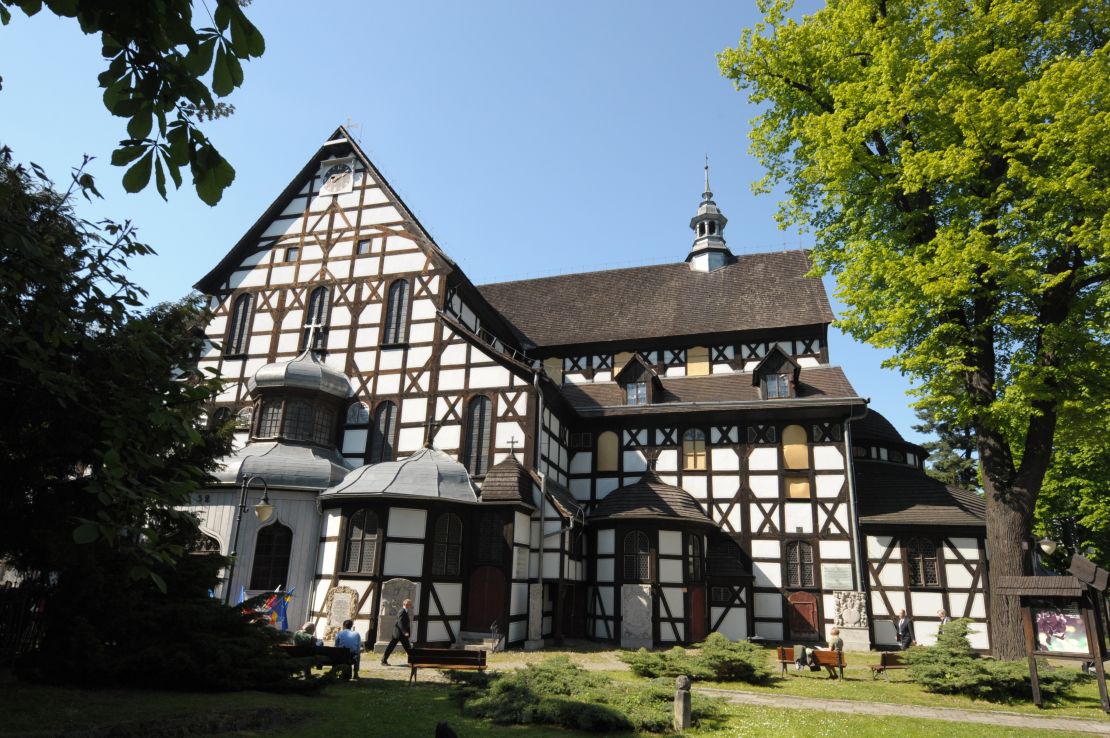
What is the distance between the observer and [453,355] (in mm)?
23734

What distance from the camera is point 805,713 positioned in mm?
11500

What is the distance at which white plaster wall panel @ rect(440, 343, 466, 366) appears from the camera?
23641mm

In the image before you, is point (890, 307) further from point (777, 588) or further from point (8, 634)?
point (8, 634)

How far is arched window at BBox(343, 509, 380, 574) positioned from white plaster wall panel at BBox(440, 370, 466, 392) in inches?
199

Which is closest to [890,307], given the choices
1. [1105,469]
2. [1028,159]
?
[1028,159]

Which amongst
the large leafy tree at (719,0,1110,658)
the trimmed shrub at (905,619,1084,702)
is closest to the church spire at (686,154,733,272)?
the large leafy tree at (719,0,1110,658)

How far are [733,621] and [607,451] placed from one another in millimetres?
7019

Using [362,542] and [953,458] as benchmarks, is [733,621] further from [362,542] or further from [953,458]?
[953,458]

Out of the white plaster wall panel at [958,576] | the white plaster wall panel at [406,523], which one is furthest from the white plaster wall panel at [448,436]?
the white plaster wall panel at [958,576]

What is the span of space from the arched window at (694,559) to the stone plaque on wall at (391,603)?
8.58 m

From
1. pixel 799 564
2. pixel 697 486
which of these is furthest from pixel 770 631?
pixel 697 486

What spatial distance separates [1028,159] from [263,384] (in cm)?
2101

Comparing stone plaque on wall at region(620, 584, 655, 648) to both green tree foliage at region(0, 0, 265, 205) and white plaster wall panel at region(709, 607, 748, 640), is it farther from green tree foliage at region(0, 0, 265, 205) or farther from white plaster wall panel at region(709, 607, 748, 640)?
green tree foliage at region(0, 0, 265, 205)

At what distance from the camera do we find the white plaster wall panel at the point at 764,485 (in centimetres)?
2467
